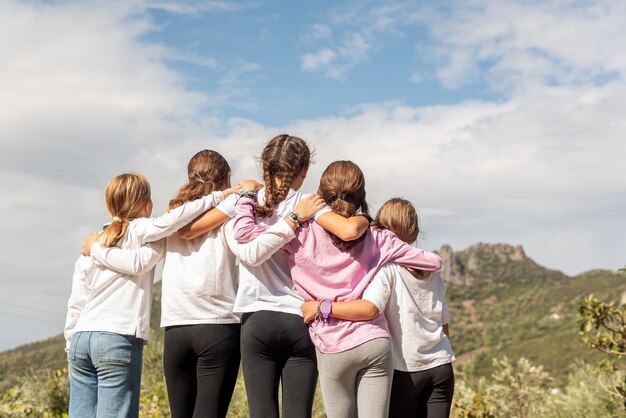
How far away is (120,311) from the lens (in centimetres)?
448

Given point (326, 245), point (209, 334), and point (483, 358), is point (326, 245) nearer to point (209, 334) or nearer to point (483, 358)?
point (209, 334)

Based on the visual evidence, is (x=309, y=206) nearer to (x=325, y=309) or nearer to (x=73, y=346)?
(x=325, y=309)

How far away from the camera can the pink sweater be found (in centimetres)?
411

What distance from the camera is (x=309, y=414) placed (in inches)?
163

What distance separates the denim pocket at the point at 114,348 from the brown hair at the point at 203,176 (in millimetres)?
801

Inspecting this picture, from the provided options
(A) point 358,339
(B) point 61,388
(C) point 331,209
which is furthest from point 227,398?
(B) point 61,388

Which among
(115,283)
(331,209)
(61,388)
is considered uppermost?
(331,209)

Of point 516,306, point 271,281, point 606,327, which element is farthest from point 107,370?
point 516,306

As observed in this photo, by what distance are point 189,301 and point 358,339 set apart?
0.96m

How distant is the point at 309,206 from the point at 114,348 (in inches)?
53.9

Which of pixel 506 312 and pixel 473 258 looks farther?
pixel 473 258

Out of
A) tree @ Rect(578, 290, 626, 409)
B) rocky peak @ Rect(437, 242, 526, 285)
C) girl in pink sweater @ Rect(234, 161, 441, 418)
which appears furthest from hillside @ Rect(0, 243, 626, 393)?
girl in pink sweater @ Rect(234, 161, 441, 418)

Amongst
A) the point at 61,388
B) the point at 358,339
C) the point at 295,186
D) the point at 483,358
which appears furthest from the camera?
the point at 483,358

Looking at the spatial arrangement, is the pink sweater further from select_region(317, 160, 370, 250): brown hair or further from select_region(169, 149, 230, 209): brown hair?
select_region(169, 149, 230, 209): brown hair
